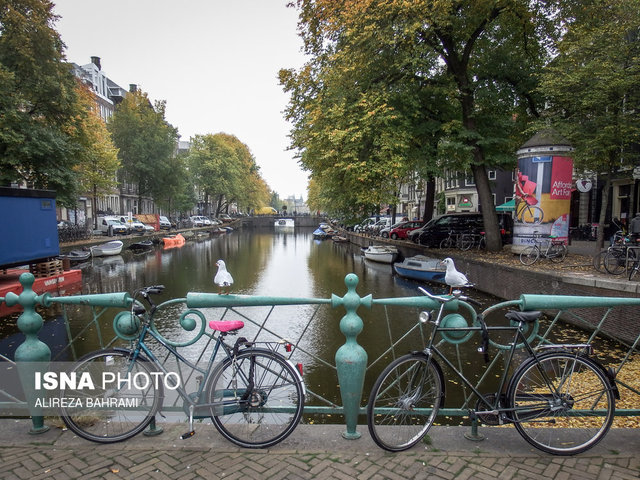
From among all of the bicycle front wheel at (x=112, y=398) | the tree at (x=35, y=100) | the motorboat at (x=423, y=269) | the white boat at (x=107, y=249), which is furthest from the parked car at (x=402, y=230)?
the bicycle front wheel at (x=112, y=398)

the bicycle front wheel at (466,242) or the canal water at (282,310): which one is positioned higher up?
the bicycle front wheel at (466,242)

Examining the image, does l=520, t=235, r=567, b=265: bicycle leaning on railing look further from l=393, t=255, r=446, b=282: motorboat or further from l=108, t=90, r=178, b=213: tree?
l=108, t=90, r=178, b=213: tree

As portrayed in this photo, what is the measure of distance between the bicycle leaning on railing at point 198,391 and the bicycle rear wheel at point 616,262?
445 inches

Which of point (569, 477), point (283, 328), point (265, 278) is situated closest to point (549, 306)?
point (569, 477)

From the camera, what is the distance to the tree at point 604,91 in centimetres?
1134

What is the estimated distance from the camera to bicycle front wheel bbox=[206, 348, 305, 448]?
3277mm

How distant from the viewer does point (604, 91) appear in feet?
37.6

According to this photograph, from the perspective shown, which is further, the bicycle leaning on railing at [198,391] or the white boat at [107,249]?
the white boat at [107,249]

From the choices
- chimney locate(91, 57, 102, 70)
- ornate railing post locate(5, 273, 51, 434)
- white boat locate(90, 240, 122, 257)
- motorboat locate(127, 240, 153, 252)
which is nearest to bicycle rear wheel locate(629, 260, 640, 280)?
ornate railing post locate(5, 273, 51, 434)

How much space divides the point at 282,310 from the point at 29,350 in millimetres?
10787

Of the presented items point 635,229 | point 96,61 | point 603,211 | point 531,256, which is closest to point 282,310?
point 531,256

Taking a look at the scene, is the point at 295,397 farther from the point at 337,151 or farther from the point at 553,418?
the point at 337,151

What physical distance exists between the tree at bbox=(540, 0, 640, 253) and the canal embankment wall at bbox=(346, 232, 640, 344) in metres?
2.43

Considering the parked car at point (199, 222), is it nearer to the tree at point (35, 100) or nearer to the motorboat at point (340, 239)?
the motorboat at point (340, 239)
